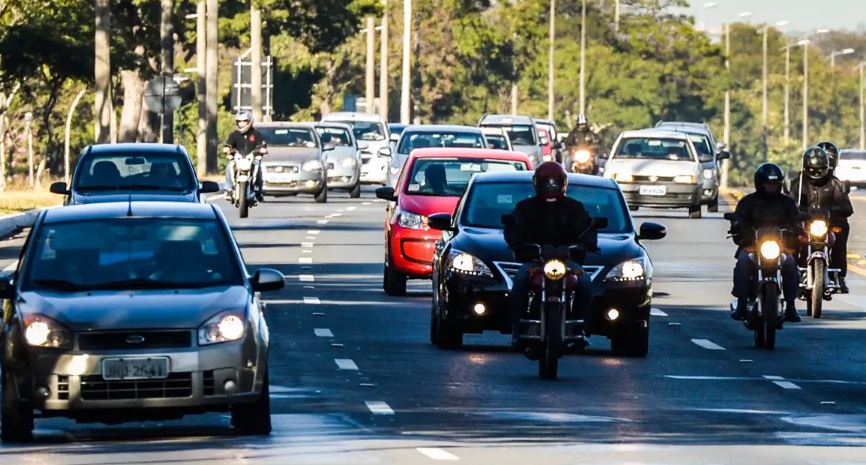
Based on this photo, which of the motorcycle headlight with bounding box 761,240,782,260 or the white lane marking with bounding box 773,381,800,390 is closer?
the white lane marking with bounding box 773,381,800,390

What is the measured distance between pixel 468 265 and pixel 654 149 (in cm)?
2825

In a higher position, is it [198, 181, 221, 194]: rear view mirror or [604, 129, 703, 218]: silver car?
[198, 181, 221, 194]: rear view mirror

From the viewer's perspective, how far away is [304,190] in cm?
4934

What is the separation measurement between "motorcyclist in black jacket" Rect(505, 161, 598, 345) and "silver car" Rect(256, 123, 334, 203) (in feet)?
99.4

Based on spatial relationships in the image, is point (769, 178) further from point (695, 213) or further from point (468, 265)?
point (695, 213)

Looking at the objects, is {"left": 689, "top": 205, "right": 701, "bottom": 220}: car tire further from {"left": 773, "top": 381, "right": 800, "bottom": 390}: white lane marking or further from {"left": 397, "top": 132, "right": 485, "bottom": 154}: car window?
{"left": 773, "top": 381, "right": 800, "bottom": 390}: white lane marking

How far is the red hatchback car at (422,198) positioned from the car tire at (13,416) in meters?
11.6

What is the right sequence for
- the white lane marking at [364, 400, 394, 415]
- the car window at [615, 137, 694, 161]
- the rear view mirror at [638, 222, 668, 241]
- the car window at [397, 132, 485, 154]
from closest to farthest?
the white lane marking at [364, 400, 394, 415]
the rear view mirror at [638, 222, 668, 241]
the car window at [397, 132, 485, 154]
the car window at [615, 137, 694, 161]

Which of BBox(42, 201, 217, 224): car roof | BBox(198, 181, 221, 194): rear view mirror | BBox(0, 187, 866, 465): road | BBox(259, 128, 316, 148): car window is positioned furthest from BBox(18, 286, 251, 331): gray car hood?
BBox(259, 128, 316, 148): car window

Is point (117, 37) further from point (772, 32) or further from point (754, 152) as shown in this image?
point (772, 32)

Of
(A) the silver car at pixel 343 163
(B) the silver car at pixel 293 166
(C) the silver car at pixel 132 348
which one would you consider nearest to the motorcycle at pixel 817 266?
(C) the silver car at pixel 132 348

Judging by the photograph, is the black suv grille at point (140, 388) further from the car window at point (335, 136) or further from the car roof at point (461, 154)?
the car window at point (335, 136)

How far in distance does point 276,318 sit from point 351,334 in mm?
1685

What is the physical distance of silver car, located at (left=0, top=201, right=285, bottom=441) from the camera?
44.4 feet
